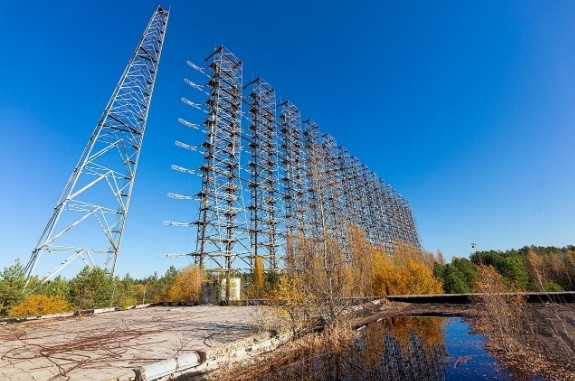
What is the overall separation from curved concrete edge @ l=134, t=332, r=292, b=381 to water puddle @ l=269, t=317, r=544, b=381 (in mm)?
969

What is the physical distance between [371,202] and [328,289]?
46061 millimetres

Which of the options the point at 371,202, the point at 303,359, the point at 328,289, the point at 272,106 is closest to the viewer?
the point at 303,359

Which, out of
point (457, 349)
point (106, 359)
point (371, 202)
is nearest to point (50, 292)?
point (106, 359)

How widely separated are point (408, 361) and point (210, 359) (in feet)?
16.1

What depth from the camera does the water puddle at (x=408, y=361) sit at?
239 inches

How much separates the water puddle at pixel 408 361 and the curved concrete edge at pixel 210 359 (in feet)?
3.18

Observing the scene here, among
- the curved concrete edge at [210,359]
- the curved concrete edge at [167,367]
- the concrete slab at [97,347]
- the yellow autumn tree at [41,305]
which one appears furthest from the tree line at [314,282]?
the curved concrete edge at [167,367]

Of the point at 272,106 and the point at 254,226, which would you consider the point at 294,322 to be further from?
the point at 272,106

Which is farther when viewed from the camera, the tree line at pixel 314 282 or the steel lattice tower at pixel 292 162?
the steel lattice tower at pixel 292 162

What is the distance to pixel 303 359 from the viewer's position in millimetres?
6996

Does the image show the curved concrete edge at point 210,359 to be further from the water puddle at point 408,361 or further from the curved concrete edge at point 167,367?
the water puddle at point 408,361

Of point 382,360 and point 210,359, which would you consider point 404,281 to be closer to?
point 382,360

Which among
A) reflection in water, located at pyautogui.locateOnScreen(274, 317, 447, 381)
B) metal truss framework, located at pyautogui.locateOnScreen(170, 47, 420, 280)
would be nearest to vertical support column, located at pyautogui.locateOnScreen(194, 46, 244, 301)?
metal truss framework, located at pyautogui.locateOnScreen(170, 47, 420, 280)

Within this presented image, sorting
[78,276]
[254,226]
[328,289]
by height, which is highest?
[254,226]
